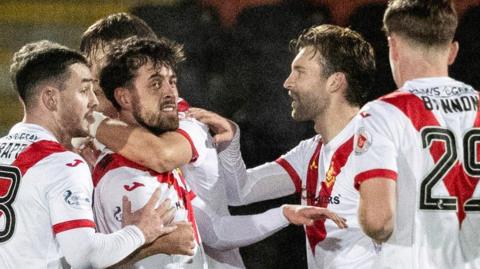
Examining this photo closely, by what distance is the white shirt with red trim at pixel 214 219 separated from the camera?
3.86m

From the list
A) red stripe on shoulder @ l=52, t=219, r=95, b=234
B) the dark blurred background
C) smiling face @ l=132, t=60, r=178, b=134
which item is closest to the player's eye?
smiling face @ l=132, t=60, r=178, b=134

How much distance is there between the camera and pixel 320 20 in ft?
20.3

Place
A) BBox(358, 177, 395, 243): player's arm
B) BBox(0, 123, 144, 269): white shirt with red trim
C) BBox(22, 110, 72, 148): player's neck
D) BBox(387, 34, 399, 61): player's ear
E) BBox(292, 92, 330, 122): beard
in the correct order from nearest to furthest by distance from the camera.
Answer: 1. BBox(358, 177, 395, 243): player's arm
2. BBox(387, 34, 399, 61): player's ear
3. BBox(0, 123, 144, 269): white shirt with red trim
4. BBox(22, 110, 72, 148): player's neck
5. BBox(292, 92, 330, 122): beard

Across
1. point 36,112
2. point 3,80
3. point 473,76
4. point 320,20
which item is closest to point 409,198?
point 36,112

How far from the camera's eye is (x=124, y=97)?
368 centimetres

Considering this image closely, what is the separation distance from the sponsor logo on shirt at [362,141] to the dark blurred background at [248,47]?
2557 mm

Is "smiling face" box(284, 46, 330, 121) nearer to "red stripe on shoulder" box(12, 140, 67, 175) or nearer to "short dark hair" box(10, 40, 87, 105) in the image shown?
"short dark hair" box(10, 40, 87, 105)

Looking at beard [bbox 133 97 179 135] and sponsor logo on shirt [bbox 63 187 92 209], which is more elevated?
beard [bbox 133 97 179 135]

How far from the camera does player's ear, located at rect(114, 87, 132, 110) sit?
3676 mm

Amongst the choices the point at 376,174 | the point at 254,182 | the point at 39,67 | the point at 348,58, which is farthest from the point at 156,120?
the point at 376,174

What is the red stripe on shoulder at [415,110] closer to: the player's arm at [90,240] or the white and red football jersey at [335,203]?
the white and red football jersey at [335,203]

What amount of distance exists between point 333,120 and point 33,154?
4.72 ft

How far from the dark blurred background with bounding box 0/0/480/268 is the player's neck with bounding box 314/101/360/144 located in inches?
60.3

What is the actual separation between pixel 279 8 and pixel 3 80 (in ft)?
7.29
